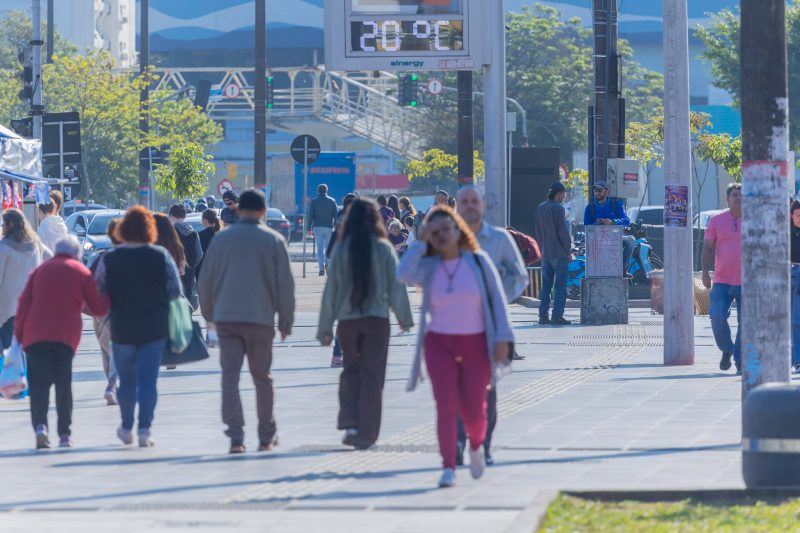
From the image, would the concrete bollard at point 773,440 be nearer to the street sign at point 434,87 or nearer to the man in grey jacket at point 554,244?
the man in grey jacket at point 554,244

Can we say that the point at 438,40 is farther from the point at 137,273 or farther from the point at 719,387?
the point at 137,273

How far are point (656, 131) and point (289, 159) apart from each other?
77.8 ft

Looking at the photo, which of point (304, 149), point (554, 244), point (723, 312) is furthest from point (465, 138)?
point (723, 312)

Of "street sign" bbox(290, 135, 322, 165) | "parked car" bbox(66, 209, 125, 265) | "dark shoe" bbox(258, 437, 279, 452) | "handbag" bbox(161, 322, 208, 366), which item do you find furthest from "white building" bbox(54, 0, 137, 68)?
"dark shoe" bbox(258, 437, 279, 452)

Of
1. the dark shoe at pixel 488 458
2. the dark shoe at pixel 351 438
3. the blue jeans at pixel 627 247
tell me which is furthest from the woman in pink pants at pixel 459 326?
the blue jeans at pixel 627 247

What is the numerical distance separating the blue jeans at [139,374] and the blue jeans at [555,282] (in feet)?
39.2

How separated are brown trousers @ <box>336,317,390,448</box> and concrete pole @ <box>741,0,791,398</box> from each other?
2.19 metres

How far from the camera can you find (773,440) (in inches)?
364

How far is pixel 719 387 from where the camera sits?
1538cm

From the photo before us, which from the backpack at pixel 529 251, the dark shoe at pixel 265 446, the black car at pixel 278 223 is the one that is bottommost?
the dark shoe at pixel 265 446

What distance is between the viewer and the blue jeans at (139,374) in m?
11.9

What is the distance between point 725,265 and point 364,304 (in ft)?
19.5

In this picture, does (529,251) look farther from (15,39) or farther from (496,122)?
(15,39)

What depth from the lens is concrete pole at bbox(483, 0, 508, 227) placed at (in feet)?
66.1
